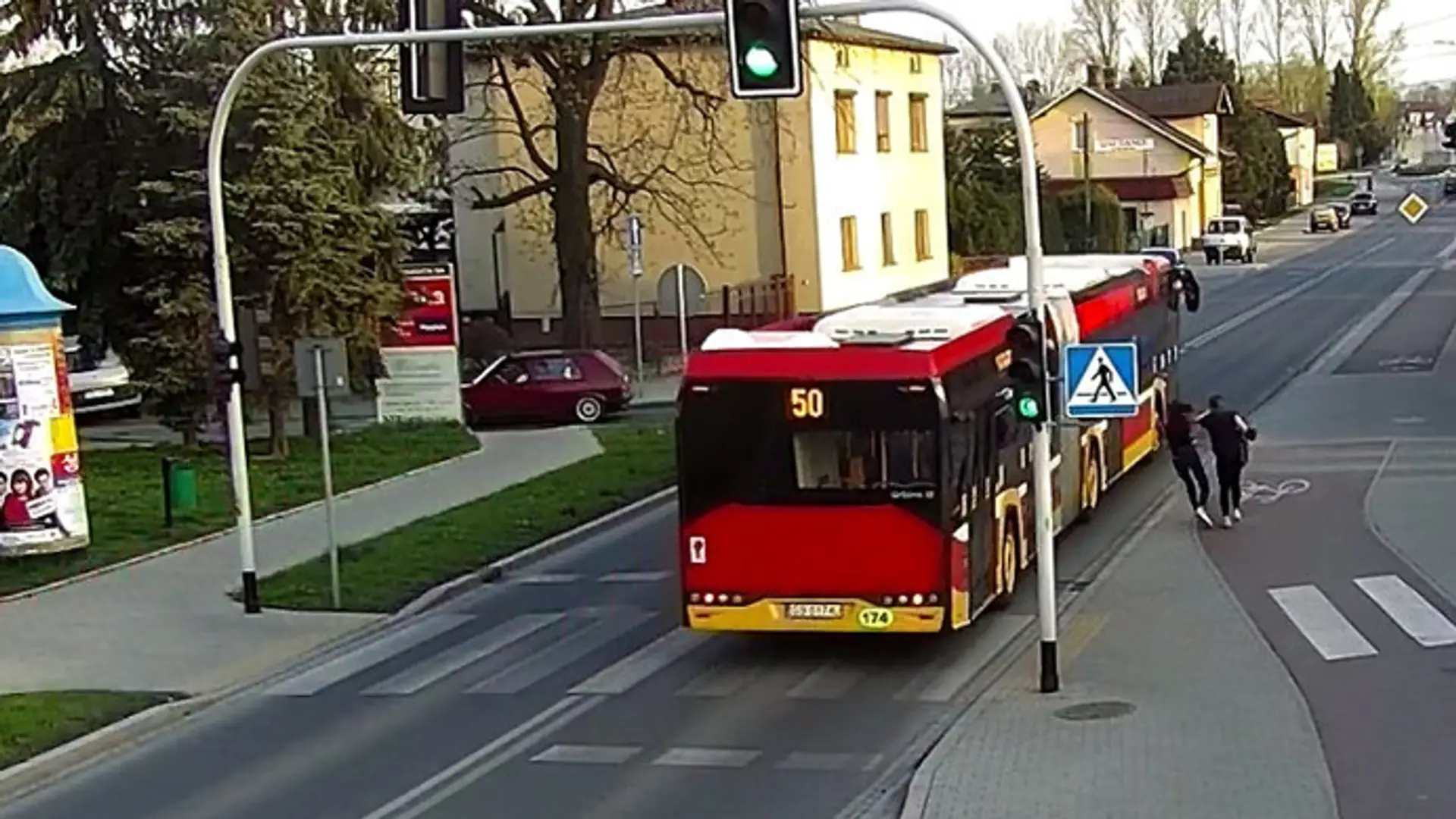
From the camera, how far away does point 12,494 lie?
2398cm

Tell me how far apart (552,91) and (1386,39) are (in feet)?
411

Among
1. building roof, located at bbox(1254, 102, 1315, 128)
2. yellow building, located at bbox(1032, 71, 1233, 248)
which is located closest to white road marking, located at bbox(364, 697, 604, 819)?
yellow building, located at bbox(1032, 71, 1233, 248)

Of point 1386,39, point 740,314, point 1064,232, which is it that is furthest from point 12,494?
point 1386,39

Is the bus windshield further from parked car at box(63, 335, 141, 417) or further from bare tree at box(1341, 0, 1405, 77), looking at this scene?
bare tree at box(1341, 0, 1405, 77)

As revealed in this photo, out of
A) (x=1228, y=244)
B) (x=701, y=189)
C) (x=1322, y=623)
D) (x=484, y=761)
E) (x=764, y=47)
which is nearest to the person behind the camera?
(x=484, y=761)

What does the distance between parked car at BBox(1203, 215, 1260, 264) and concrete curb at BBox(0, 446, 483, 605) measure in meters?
59.6

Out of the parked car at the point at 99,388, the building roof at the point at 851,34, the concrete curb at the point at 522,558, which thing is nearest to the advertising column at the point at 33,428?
the concrete curb at the point at 522,558

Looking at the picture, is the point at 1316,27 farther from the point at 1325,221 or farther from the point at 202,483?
the point at 202,483

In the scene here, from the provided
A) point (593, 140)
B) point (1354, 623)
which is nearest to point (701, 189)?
point (593, 140)

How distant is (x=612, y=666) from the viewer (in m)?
18.1

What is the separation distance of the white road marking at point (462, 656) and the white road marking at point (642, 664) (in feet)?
4.56

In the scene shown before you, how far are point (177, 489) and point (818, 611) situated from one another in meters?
13.7

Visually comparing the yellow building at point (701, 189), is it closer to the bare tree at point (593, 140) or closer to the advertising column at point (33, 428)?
the bare tree at point (593, 140)

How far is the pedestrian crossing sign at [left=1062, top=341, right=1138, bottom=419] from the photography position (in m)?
16.1
